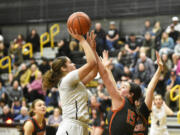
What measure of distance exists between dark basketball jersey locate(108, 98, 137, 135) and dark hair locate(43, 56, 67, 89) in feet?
2.61

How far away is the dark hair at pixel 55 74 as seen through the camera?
169 inches

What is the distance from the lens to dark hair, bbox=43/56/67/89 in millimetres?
4289

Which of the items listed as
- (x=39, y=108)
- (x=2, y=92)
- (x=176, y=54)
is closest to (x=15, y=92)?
(x=2, y=92)

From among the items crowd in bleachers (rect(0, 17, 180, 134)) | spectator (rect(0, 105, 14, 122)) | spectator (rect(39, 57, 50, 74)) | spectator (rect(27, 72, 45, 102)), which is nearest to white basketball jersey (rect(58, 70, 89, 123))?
crowd in bleachers (rect(0, 17, 180, 134))

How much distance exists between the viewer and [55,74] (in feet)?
14.3

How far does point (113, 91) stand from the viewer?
4.36 m

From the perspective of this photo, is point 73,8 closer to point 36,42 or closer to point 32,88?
point 36,42

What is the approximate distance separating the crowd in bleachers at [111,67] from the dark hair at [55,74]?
6.10 metres

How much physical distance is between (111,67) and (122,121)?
7.67m

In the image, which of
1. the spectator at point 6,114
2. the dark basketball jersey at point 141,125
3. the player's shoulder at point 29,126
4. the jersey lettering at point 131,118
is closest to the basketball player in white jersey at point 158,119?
the dark basketball jersey at point 141,125

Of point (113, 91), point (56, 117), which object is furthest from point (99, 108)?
point (113, 91)

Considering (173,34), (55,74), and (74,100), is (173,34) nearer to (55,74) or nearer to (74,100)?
(55,74)

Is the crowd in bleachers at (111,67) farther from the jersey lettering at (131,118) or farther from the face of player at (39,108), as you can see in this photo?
the jersey lettering at (131,118)

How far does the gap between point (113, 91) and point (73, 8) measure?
1358 cm
